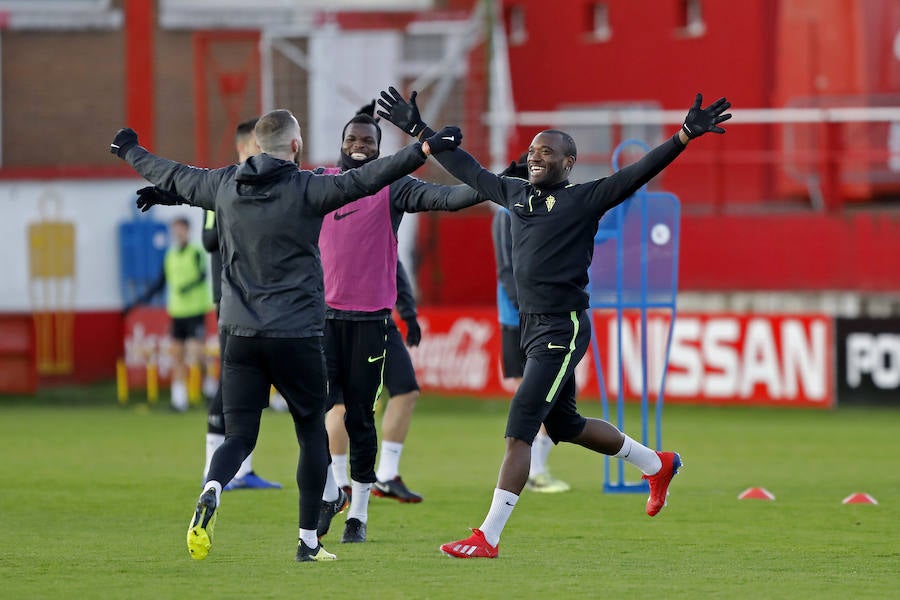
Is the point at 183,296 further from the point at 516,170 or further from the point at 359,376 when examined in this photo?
the point at 516,170

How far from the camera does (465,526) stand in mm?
10461

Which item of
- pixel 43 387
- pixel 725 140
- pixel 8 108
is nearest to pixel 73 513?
pixel 43 387

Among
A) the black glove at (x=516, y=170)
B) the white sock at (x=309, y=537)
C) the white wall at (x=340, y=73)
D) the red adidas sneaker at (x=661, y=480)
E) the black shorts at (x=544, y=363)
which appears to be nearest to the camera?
the white sock at (x=309, y=537)

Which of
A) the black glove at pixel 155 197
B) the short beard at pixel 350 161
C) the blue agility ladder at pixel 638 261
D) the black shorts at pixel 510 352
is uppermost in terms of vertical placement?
the short beard at pixel 350 161

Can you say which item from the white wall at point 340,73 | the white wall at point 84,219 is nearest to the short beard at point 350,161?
the white wall at point 84,219

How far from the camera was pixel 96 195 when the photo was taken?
23484mm

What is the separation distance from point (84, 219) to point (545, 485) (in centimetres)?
1239

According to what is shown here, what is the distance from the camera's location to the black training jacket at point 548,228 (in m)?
9.16

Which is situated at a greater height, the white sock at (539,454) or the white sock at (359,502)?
the white sock at (359,502)

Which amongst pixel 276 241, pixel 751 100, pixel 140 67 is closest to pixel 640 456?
pixel 276 241

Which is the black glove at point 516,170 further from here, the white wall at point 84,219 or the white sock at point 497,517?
the white wall at point 84,219

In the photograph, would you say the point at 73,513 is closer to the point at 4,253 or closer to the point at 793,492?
the point at 793,492

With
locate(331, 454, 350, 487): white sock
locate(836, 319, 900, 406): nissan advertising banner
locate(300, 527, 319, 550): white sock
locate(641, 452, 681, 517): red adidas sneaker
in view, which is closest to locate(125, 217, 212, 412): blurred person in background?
locate(836, 319, 900, 406): nissan advertising banner

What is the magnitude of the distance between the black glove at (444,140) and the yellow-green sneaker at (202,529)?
1965mm
